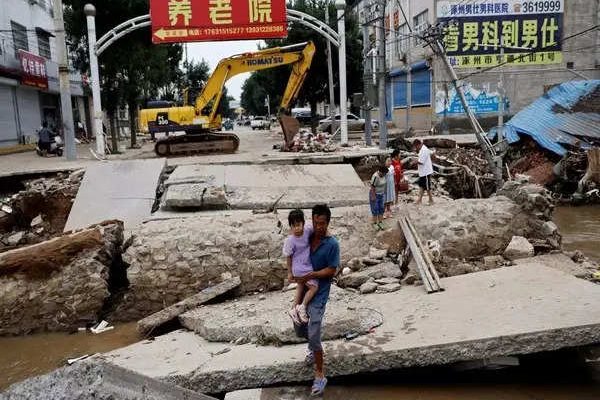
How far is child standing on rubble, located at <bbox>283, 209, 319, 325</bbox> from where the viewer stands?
4516mm

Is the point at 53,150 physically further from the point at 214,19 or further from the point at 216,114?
the point at 214,19

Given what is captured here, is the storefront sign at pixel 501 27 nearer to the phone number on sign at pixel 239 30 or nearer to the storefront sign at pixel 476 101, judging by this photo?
the storefront sign at pixel 476 101

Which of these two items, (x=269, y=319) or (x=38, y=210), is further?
(x=38, y=210)

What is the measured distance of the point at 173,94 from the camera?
53844 millimetres

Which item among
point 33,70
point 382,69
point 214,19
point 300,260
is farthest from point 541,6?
→ point 300,260

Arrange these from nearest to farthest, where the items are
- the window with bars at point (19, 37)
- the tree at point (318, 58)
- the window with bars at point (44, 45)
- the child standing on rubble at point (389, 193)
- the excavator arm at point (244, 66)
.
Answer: the child standing on rubble at point (389, 193), the excavator arm at point (244, 66), the window with bars at point (19, 37), the window with bars at point (44, 45), the tree at point (318, 58)

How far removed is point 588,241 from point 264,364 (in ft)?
31.8

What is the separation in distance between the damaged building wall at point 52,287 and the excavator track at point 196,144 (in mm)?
9539

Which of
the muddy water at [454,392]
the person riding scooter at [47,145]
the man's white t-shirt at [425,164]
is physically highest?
the person riding scooter at [47,145]

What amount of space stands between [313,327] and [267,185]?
712 cm

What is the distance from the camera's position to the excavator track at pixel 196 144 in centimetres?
1711

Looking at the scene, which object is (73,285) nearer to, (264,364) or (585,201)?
(264,364)

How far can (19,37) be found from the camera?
2538 centimetres

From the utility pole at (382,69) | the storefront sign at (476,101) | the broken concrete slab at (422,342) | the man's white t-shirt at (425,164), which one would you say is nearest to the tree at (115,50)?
the utility pole at (382,69)
